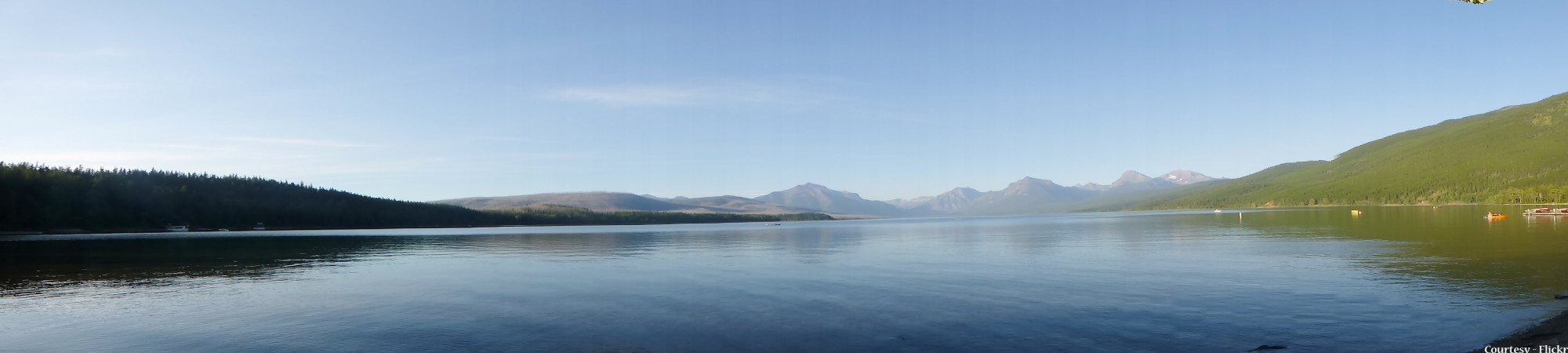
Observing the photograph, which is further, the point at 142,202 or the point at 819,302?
the point at 142,202

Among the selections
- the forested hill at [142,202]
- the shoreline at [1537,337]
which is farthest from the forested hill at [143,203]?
the shoreline at [1537,337]

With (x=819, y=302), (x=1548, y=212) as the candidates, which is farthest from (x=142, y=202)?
(x=1548, y=212)

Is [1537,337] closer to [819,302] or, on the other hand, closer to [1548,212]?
[819,302]

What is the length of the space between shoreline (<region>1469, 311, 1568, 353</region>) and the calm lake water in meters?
0.61

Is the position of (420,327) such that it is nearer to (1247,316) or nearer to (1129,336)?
(1129,336)

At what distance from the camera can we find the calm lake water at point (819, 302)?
19.6 m

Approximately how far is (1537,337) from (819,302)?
63.3 ft

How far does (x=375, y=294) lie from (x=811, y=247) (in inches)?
1725

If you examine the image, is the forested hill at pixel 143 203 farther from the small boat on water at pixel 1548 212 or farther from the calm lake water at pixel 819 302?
the small boat on water at pixel 1548 212

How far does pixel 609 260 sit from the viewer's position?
5403 cm

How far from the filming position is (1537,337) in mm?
16609

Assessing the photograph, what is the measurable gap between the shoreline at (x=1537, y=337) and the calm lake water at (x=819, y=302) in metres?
0.61

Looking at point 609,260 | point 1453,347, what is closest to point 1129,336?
point 1453,347

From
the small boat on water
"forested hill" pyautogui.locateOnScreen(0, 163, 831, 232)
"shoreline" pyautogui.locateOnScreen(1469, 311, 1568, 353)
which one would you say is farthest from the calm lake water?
"forested hill" pyautogui.locateOnScreen(0, 163, 831, 232)
